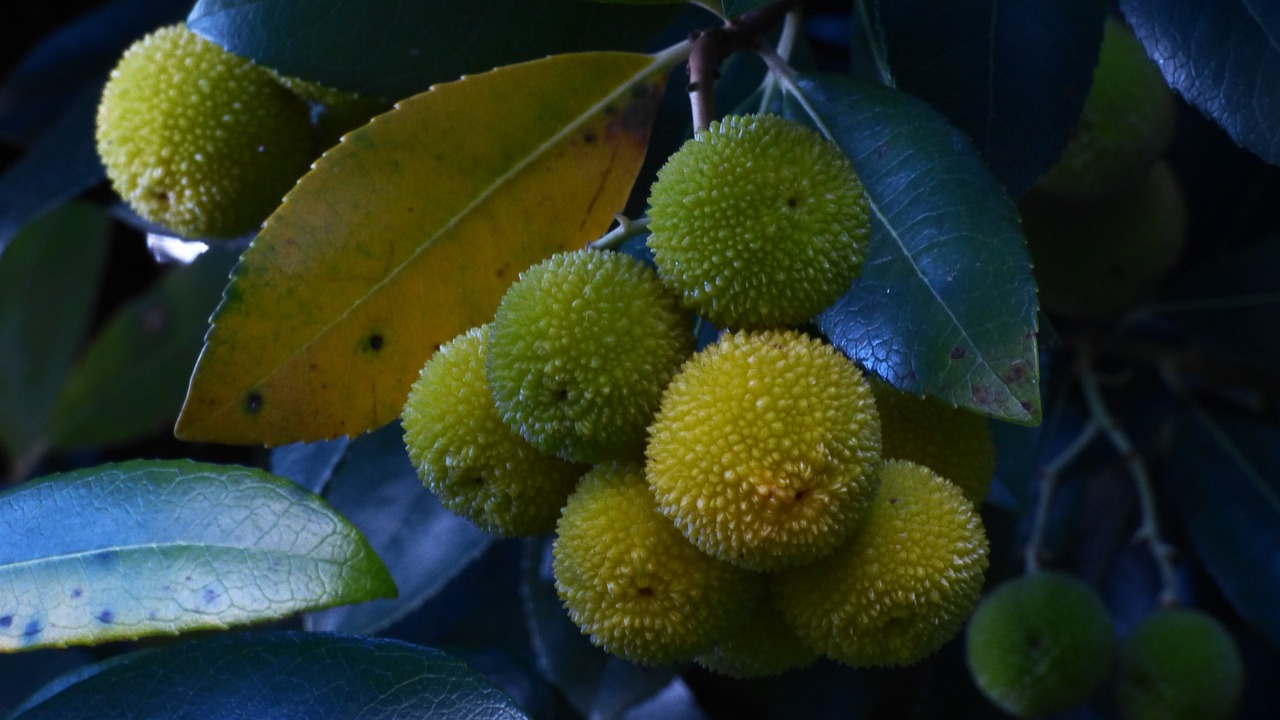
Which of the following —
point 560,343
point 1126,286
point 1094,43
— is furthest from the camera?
point 1126,286

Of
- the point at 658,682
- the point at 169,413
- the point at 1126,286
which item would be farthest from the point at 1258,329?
the point at 169,413

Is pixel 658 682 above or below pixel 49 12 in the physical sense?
below

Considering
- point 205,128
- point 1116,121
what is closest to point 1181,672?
point 1116,121

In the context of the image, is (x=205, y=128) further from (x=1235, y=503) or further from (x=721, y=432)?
(x=1235, y=503)

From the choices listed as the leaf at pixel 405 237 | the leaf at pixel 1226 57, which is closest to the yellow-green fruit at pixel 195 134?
the leaf at pixel 405 237

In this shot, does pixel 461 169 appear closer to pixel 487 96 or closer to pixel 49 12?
pixel 487 96

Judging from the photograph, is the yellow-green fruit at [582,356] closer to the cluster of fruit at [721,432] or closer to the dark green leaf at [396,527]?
the cluster of fruit at [721,432]

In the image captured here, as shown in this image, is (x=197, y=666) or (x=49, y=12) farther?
(x=49, y=12)
